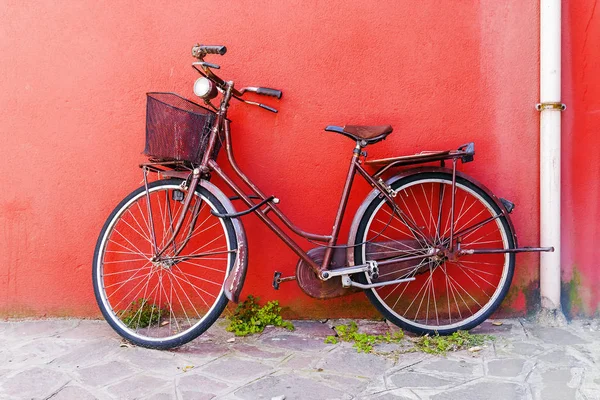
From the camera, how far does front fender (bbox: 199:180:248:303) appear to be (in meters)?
3.46

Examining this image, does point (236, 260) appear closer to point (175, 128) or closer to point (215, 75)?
point (175, 128)

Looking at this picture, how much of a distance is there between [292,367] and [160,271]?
53.2 inches

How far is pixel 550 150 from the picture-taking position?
3.83m

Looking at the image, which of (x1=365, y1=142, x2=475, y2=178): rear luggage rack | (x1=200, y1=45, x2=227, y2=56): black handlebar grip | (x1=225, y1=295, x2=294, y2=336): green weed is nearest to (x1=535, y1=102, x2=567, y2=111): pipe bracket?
(x1=365, y1=142, x2=475, y2=178): rear luggage rack

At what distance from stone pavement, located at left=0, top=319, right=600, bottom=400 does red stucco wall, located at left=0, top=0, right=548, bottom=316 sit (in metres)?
0.41

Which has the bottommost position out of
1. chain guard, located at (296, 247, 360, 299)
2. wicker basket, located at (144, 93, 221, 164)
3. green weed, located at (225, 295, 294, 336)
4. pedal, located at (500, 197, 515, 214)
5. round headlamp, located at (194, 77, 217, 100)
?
green weed, located at (225, 295, 294, 336)

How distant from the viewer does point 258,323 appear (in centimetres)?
391

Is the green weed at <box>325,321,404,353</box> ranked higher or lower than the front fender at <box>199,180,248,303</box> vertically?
lower

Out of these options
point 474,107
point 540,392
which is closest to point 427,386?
point 540,392

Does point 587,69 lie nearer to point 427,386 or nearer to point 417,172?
point 417,172

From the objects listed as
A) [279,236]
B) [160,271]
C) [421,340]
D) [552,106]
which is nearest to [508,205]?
[552,106]

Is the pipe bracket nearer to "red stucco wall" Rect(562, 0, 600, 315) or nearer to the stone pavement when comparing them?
"red stucco wall" Rect(562, 0, 600, 315)

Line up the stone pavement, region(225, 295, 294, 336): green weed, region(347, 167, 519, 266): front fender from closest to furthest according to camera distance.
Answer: the stone pavement
region(347, 167, 519, 266): front fender
region(225, 295, 294, 336): green weed

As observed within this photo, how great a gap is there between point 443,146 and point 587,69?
116 centimetres
